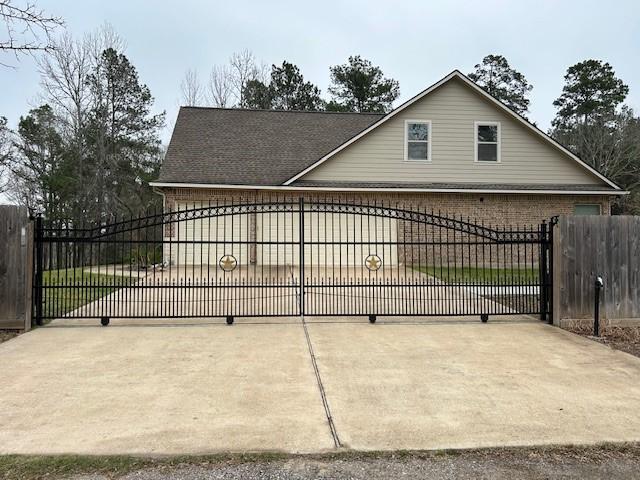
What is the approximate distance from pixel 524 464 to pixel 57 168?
1214 inches

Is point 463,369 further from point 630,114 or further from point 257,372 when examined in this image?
point 630,114

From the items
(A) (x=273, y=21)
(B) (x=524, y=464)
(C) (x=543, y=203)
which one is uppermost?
(A) (x=273, y=21)

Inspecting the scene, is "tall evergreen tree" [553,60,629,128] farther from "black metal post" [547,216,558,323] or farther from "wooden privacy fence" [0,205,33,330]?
"wooden privacy fence" [0,205,33,330]

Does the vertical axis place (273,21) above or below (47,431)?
above

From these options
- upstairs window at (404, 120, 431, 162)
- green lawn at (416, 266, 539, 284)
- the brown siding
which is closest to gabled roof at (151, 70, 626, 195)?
the brown siding

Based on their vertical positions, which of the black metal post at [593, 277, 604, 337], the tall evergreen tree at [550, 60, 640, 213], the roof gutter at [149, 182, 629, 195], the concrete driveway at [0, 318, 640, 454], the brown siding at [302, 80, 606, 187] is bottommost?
the concrete driveway at [0, 318, 640, 454]

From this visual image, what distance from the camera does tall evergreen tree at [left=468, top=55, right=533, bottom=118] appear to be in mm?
41281

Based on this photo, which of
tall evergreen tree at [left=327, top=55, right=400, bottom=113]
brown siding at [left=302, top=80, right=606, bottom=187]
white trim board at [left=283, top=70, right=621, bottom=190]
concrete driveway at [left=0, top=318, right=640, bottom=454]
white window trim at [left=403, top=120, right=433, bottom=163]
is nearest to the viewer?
concrete driveway at [left=0, top=318, right=640, bottom=454]

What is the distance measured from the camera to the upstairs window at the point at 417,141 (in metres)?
16.5

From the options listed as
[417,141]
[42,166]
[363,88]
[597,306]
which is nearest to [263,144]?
[417,141]

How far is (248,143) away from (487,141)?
9.05 meters

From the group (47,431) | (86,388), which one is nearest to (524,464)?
(47,431)

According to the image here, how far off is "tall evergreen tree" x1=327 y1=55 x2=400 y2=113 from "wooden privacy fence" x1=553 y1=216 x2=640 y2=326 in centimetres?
3148

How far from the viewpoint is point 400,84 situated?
128 ft
